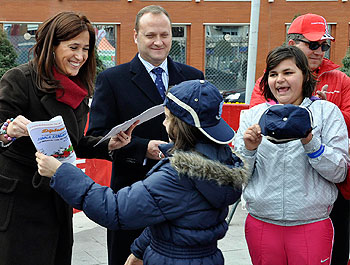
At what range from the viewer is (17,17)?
2414 centimetres

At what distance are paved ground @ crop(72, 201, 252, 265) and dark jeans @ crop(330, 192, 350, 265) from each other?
1.32m

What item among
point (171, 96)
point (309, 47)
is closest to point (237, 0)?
point (309, 47)

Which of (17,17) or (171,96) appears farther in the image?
(17,17)

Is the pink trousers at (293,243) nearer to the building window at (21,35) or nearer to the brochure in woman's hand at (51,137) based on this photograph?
the brochure in woman's hand at (51,137)

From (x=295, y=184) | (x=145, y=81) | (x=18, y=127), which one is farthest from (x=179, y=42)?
(x=18, y=127)

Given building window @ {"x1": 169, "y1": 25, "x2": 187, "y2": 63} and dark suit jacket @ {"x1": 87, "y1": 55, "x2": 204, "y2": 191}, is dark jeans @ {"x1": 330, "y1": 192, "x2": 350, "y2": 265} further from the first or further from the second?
building window @ {"x1": 169, "y1": 25, "x2": 187, "y2": 63}

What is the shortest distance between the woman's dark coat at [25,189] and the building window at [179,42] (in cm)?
2183

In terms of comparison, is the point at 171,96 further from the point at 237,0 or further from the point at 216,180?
the point at 237,0

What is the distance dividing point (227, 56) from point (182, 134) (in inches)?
876

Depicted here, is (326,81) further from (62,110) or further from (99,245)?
(99,245)

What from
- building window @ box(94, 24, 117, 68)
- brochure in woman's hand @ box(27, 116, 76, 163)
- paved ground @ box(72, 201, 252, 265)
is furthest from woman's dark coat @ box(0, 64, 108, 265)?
building window @ box(94, 24, 117, 68)

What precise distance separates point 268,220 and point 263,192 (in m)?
0.18

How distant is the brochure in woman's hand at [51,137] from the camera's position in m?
2.60

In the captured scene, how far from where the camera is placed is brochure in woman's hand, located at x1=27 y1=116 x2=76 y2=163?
2.60 meters
